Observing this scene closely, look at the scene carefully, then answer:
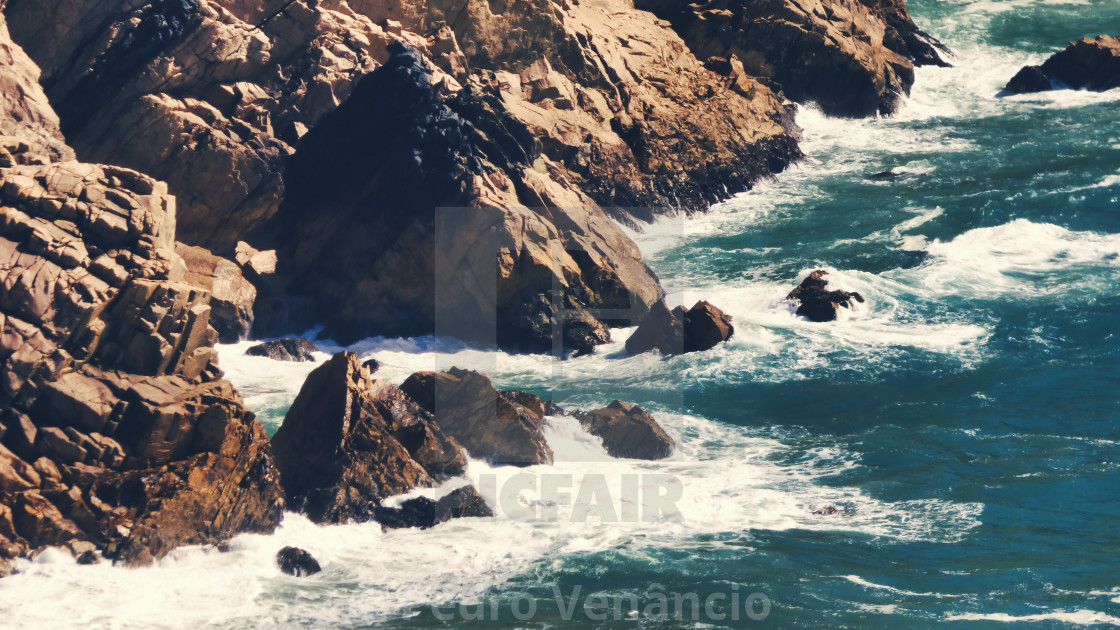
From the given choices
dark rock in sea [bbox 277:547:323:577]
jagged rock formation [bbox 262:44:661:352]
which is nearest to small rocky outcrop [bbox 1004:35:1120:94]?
jagged rock formation [bbox 262:44:661:352]

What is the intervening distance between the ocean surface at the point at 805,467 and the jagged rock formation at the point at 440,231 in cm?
144

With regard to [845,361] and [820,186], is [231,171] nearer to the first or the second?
[845,361]

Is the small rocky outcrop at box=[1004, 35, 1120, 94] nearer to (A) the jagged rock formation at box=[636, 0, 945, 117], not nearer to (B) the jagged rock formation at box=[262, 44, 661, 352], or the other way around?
(A) the jagged rock formation at box=[636, 0, 945, 117]

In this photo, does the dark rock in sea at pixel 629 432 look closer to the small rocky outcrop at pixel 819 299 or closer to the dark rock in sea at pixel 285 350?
the small rocky outcrop at pixel 819 299

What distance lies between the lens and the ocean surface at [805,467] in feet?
88.2

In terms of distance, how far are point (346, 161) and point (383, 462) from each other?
18.0 meters

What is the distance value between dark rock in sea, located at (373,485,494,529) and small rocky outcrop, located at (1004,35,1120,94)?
50.3 metres

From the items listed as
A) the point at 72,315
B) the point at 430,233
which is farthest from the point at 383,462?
the point at 430,233

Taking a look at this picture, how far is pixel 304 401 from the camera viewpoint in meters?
32.8

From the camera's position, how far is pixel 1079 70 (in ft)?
228

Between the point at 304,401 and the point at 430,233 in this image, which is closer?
the point at 304,401

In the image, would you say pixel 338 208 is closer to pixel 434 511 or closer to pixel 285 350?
pixel 285 350

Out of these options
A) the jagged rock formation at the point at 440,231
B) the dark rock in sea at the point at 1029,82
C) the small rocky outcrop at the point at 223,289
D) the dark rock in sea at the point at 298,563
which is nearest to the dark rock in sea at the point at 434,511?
the dark rock in sea at the point at 298,563

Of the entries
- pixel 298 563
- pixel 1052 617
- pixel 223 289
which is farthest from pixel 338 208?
pixel 1052 617
